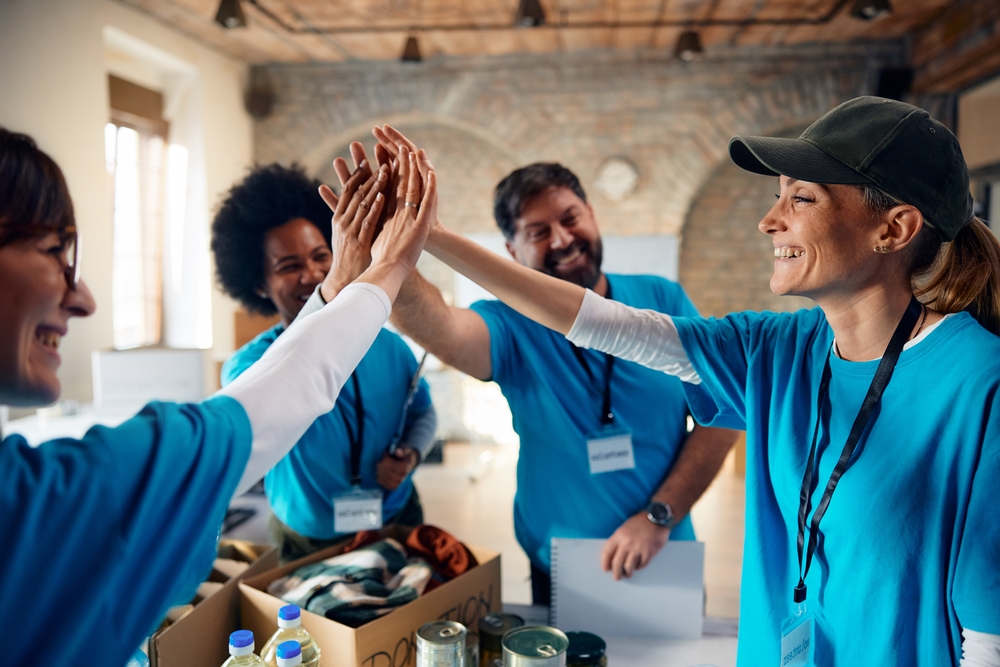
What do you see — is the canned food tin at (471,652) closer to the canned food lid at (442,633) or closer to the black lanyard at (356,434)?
the canned food lid at (442,633)

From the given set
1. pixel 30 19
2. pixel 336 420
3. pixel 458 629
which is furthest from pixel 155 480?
pixel 30 19

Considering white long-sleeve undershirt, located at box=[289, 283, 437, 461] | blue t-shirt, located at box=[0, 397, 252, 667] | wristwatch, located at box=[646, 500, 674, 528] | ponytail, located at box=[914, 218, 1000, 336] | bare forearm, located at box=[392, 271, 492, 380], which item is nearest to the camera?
blue t-shirt, located at box=[0, 397, 252, 667]

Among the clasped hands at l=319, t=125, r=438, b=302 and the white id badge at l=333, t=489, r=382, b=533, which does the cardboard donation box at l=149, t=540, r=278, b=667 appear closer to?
the white id badge at l=333, t=489, r=382, b=533

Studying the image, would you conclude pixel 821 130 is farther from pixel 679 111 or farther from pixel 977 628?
pixel 679 111

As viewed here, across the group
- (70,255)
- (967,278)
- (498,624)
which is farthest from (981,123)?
(70,255)

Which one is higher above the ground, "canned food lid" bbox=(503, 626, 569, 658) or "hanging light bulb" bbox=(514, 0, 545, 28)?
"hanging light bulb" bbox=(514, 0, 545, 28)

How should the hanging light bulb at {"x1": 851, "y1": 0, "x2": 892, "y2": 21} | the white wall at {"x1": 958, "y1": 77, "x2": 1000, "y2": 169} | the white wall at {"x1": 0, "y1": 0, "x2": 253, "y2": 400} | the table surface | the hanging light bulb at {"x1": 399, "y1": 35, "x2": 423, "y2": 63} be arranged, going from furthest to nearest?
the hanging light bulb at {"x1": 399, "y1": 35, "x2": 423, "y2": 63}, the white wall at {"x1": 958, "y1": 77, "x2": 1000, "y2": 169}, the hanging light bulb at {"x1": 851, "y1": 0, "x2": 892, "y2": 21}, the white wall at {"x1": 0, "y1": 0, "x2": 253, "y2": 400}, the table surface

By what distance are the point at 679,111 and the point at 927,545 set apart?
5351 mm

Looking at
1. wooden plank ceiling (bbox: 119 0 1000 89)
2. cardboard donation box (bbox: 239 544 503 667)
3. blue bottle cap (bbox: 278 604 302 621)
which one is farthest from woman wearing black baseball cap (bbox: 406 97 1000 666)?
wooden plank ceiling (bbox: 119 0 1000 89)

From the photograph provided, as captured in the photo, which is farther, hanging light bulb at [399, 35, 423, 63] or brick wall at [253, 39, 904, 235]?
brick wall at [253, 39, 904, 235]

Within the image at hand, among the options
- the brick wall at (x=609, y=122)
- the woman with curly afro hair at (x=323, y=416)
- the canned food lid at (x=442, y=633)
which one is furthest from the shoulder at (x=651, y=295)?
the brick wall at (x=609, y=122)

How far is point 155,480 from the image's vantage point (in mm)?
624

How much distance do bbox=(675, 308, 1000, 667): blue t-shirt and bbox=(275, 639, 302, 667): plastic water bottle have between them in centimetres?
68

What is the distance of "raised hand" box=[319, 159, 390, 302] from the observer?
3.71 ft
